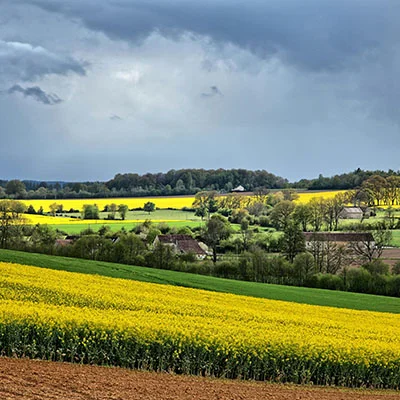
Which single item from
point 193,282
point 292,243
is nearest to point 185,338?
point 193,282

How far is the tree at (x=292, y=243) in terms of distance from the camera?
64062 millimetres

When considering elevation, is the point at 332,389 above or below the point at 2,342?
below

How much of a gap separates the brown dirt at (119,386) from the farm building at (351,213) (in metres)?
79.7

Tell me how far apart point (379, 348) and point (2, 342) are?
12.1m

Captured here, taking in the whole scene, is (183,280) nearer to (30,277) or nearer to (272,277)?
(30,277)

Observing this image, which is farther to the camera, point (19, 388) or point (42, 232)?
point (42, 232)

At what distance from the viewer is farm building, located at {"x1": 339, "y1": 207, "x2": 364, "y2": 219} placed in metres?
95.6

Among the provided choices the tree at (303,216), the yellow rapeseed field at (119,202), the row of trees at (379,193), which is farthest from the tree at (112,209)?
the row of trees at (379,193)

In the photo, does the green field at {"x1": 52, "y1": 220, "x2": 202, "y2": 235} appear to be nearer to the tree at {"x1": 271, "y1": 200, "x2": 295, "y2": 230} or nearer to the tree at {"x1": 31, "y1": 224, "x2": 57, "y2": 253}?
the tree at {"x1": 31, "y1": 224, "x2": 57, "y2": 253}

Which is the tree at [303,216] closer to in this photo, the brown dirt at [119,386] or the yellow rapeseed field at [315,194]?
the yellow rapeseed field at [315,194]

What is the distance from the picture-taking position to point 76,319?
56.8 feet

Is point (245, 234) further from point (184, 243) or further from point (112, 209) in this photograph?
point (112, 209)

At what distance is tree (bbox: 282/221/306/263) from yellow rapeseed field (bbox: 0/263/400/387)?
38670mm

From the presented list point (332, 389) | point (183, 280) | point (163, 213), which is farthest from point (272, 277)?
point (163, 213)
